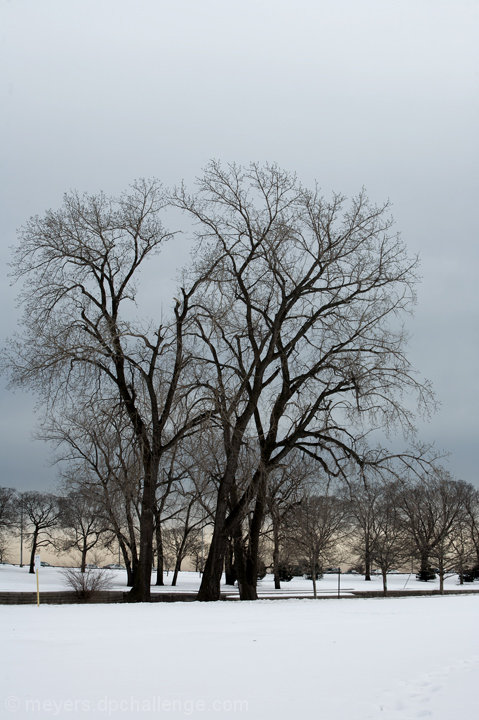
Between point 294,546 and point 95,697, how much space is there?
45.7m

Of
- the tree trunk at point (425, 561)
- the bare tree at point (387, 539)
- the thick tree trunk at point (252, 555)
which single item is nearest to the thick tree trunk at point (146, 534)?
the thick tree trunk at point (252, 555)

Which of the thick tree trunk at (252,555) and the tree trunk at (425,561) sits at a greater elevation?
the thick tree trunk at (252,555)

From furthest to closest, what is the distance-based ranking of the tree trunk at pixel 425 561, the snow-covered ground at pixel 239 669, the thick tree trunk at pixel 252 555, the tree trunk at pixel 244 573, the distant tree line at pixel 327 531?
the tree trunk at pixel 425 561 < the distant tree line at pixel 327 531 < the tree trunk at pixel 244 573 < the thick tree trunk at pixel 252 555 < the snow-covered ground at pixel 239 669

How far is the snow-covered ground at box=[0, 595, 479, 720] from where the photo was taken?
6445 millimetres

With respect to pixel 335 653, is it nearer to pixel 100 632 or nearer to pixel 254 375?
pixel 100 632

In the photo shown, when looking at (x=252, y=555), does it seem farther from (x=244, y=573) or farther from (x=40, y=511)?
(x=40, y=511)

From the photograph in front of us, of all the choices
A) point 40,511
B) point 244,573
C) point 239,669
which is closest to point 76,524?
point 40,511

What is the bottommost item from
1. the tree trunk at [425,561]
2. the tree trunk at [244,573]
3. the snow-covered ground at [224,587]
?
the snow-covered ground at [224,587]

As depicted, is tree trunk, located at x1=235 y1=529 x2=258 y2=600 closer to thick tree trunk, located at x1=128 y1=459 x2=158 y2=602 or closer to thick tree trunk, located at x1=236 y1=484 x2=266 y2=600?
thick tree trunk, located at x1=236 y1=484 x2=266 y2=600

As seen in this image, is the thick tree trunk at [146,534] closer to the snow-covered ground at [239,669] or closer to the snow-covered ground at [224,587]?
the snow-covered ground at [239,669]

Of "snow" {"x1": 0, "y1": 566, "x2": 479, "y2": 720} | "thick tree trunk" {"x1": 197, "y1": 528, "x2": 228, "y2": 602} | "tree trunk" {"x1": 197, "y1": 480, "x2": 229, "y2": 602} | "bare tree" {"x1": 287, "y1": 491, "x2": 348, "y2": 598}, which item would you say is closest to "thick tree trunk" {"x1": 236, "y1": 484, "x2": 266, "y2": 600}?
"tree trunk" {"x1": 197, "y1": 480, "x2": 229, "y2": 602}

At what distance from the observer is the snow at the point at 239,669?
6449 millimetres

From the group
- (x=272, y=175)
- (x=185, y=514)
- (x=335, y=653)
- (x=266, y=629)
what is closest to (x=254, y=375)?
(x=272, y=175)

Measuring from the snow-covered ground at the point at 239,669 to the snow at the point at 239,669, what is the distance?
13 mm
